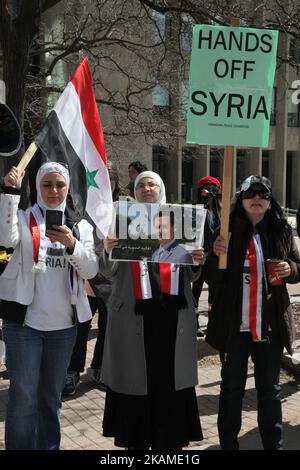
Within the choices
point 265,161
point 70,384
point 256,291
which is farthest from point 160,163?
point 256,291

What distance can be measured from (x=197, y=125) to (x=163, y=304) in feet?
3.99

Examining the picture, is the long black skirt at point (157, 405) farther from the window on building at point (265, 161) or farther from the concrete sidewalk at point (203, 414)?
the window on building at point (265, 161)

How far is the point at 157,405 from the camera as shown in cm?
372

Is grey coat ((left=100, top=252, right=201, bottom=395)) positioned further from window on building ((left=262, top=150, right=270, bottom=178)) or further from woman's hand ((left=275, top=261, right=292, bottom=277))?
window on building ((left=262, top=150, right=270, bottom=178))

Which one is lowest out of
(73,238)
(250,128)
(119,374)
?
(119,374)

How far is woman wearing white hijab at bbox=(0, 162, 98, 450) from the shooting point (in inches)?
136

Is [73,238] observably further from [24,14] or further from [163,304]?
[24,14]

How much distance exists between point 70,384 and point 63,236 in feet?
8.51

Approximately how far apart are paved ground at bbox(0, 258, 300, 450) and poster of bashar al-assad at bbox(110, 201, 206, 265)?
1688mm

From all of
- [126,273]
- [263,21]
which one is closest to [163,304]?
[126,273]

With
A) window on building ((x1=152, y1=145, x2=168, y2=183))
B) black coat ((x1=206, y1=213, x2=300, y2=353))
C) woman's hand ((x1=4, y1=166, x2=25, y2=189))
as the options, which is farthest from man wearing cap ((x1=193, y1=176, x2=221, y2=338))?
window on building ((x1=152, y1=145, x2=168, y2=183))

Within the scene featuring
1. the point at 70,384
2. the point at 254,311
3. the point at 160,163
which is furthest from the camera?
the point at 160,163

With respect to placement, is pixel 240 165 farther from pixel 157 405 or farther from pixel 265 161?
pixel 157 405

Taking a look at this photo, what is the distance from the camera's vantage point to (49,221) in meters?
3.39
